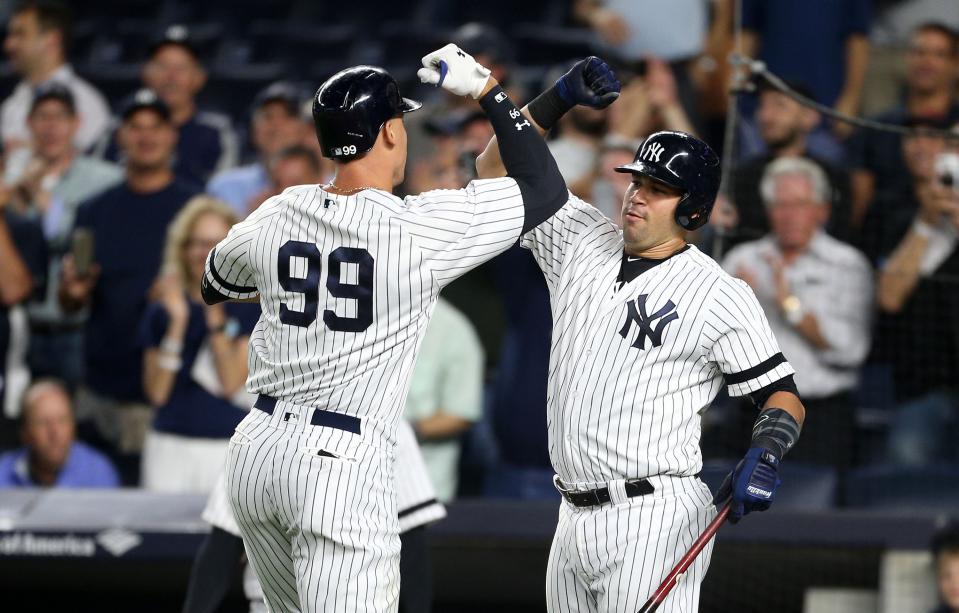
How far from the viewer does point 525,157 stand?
3.17 m

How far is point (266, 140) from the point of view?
654 centimetres

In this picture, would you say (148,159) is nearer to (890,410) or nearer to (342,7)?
(890,410)

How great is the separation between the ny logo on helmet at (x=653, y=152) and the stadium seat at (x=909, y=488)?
239 cm

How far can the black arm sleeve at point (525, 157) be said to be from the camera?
124 inches

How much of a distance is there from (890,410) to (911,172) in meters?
0.92

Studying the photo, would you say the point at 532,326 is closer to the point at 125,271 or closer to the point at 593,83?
the point at 125,271

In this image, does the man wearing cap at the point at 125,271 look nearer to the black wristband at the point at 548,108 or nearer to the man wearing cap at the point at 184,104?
the man wearing cap at the point at 184,104

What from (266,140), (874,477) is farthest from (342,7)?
(874,477)

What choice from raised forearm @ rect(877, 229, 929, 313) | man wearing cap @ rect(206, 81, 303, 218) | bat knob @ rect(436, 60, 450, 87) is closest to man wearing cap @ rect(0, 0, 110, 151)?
man wearing cap @ rect(206, 81, 303, 218)

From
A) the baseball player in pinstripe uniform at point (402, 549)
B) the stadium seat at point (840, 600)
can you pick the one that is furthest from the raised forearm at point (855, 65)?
the baseball player in pinstripe uniform at point (402, 549)

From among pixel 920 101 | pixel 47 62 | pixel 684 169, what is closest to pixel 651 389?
pixel 684 169

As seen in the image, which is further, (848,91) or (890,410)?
(848,91)

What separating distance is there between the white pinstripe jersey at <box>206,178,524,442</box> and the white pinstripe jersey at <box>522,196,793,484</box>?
13.9 inches

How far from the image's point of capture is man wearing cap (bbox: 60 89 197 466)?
5812mm
